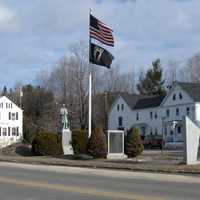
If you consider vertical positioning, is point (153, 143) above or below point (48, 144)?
below

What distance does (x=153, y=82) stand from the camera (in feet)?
380

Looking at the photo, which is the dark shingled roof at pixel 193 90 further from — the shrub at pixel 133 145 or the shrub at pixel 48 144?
the shrub at pixel 133 145

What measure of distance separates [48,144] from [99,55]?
899 centimetres

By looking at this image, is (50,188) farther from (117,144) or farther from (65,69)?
(65,69)

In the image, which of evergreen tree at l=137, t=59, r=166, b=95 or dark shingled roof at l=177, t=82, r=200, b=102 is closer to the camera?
dark shingled roof at l=177, t=82, r=200, b=102

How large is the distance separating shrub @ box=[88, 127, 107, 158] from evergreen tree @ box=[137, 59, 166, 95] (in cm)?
7788

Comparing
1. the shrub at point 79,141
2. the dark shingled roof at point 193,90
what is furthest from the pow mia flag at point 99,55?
the dark shingled roof at point 193,90

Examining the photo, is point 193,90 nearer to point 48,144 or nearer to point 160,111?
point 160,111

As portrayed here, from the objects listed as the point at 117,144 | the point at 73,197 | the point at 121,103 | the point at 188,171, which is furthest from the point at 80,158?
the point at 121,103

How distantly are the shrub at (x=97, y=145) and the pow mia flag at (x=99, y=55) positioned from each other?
17.5 ft

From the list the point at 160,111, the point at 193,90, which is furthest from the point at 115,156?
the point at 160,111

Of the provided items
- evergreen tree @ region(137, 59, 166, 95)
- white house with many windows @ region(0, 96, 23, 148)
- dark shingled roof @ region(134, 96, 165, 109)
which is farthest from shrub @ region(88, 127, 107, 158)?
evergreen tree @ region(137, 59, 166, 95)

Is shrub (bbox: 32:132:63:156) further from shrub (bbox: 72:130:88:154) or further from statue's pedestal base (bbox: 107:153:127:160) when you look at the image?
statue's pedestal base (bbox: 107:153:127:160)

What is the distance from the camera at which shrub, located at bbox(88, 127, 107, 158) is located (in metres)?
35.4
